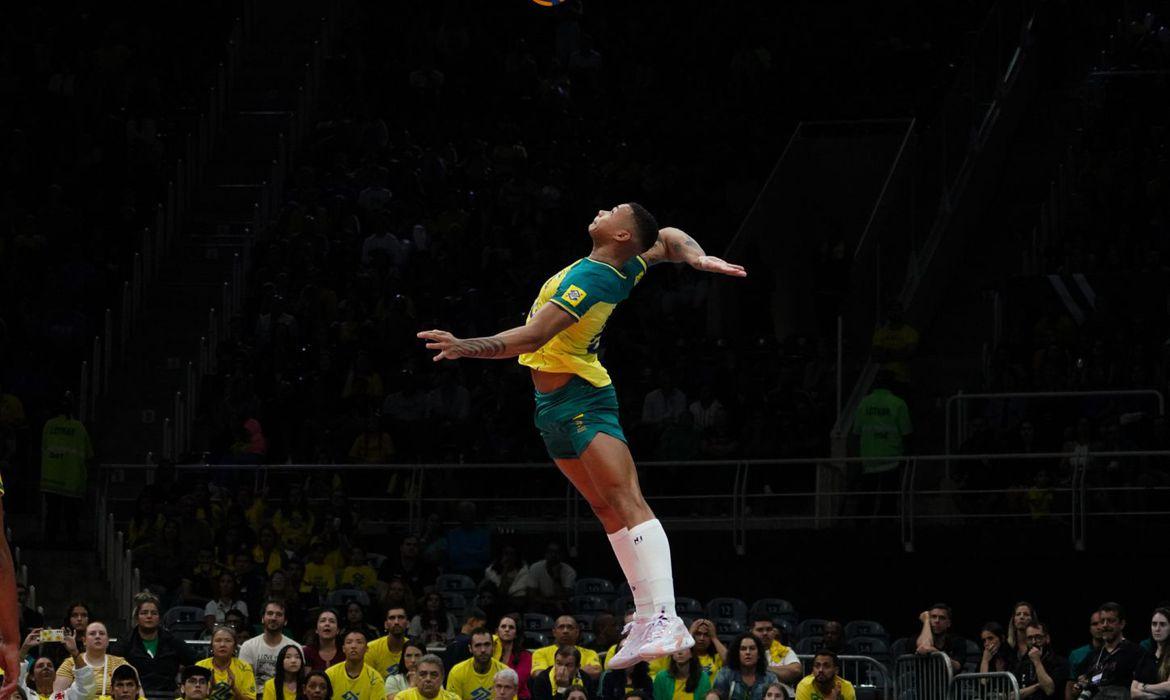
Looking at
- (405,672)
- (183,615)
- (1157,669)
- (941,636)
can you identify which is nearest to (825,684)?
(941,636)

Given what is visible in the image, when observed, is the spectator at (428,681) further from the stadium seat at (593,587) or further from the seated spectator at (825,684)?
the stadium seat at (593,587)

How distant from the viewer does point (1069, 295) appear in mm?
23062

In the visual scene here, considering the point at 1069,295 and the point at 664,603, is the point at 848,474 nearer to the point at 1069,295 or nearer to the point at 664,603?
the point at 1069,295

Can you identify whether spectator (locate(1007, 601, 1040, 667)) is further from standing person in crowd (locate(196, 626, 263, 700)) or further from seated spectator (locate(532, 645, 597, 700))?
standing person in crowd (locate(196, 626, 263, 700))

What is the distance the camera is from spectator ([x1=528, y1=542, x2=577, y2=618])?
2038 cm

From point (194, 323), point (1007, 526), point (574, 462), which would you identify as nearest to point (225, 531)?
point (194, 323)

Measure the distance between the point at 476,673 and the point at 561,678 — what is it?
729 millimetres

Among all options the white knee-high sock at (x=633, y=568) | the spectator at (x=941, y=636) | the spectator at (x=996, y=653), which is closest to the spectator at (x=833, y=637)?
the spectator at (x=941, y=636)

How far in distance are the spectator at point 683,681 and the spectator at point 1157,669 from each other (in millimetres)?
3413

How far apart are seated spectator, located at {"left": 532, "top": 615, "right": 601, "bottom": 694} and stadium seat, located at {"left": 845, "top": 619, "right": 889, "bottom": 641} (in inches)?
118

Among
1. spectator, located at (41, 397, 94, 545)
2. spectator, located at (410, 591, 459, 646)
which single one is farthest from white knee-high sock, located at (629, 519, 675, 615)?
spectator, located at (41, 397, 94, 545)

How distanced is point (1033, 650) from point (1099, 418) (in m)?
4.33

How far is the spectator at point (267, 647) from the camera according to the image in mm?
17328

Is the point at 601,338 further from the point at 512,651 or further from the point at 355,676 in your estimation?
the point at 355,676
